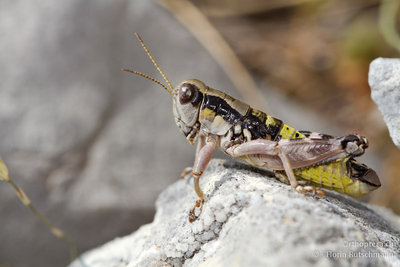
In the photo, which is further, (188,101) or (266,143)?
(188,101)

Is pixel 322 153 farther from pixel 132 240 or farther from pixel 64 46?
pixel 64 46

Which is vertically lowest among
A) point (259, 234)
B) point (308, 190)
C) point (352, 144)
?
point (259, 234)

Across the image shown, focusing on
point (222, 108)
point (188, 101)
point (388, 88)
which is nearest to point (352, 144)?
point (388, 88)

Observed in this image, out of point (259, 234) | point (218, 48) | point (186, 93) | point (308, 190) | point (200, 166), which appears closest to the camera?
point (259, 234)

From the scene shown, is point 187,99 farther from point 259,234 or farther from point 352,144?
point 259,234

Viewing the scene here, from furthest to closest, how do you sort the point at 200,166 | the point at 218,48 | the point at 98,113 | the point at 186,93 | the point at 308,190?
the point at 218,48 → the point at 98,113 → the point at 186,93 → the point at 200,166 → the point at 308,190

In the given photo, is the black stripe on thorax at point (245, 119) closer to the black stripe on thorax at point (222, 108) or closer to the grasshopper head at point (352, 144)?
the black stripe on thorax at point (222, 108)

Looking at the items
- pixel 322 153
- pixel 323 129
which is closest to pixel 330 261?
pixel 322 153
